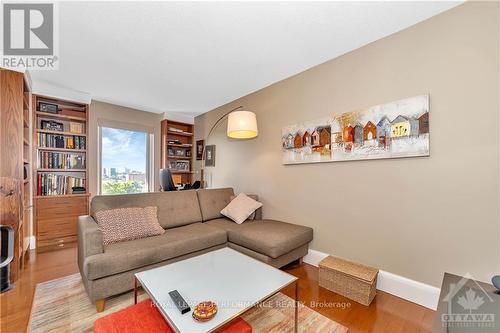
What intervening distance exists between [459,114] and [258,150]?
7.37 feet

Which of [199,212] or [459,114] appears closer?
[459,114]

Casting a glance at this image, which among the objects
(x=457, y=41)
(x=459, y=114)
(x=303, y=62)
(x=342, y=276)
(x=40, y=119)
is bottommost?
(x=342, y=276)

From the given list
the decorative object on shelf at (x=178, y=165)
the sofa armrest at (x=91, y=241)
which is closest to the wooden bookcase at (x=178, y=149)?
the decorative object on shelf at (x=178, y=165)

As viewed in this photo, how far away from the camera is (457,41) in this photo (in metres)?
1.66

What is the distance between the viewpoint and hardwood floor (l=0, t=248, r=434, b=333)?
1.53m

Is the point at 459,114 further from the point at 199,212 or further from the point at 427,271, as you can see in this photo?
the point at 199,212

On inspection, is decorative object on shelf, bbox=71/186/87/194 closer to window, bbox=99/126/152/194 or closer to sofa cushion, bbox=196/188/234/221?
window, bbox=99/126/152/194

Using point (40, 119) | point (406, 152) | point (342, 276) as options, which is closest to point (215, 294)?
point (342, 276)

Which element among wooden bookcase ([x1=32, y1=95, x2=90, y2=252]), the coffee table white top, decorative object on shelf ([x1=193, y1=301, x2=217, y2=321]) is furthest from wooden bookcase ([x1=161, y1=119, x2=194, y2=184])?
decorative object on shelf ([x1=193, y1=301, x2=217, y2=321])

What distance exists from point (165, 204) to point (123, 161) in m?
2.19

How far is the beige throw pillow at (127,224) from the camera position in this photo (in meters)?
1.98

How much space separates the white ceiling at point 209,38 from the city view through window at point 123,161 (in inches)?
45.2

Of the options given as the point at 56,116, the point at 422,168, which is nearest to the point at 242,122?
the point at 422,168

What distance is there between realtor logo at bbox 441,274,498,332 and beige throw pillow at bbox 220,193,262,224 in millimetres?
1981
